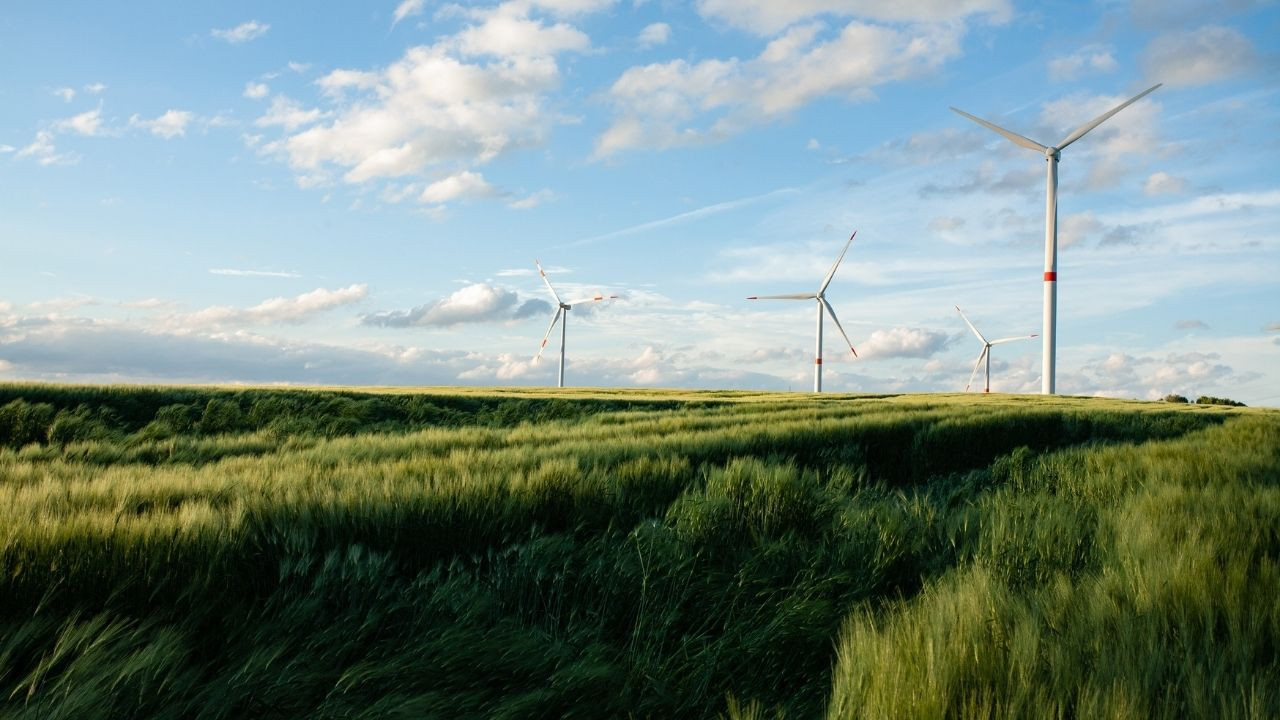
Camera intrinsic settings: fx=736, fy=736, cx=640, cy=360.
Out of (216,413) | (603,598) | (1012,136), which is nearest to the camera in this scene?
(603,598)

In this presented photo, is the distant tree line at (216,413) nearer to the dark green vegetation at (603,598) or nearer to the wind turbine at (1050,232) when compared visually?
the dark green vegetation at (603,598)

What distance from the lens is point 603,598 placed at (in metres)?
3.14

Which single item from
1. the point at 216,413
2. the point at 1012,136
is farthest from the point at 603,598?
the point at 1012,136

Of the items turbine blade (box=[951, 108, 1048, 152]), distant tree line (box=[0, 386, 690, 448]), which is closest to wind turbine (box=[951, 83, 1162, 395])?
turbine blade (box=[951, 108, 1048, 152])

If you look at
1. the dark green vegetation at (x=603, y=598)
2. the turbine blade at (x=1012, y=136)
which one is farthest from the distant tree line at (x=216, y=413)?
the turbine blade at (x=1012, y=136)

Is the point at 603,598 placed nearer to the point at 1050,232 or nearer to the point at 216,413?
the point at 216,413

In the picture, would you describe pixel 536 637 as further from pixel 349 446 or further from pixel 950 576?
pixel 349 446

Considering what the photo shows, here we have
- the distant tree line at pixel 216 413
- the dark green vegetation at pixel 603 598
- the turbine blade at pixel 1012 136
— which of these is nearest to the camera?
the dark green vegetation at pixel 603 598

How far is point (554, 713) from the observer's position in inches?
90.3

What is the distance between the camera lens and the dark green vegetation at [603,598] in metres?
2.04

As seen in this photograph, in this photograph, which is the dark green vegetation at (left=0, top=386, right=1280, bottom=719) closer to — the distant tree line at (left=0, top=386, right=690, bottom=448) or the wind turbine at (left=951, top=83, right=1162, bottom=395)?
the distant tree line at (left=0, top=386, right=690, bottom=448)

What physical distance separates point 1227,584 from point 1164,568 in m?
0.21

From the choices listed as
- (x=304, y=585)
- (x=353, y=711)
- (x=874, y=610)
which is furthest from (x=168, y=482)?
(x=874, y=610)

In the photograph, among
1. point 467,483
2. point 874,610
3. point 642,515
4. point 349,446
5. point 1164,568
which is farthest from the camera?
point 349,446
